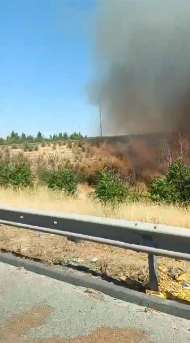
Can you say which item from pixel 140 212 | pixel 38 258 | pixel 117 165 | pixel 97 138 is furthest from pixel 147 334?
pixel 97 138

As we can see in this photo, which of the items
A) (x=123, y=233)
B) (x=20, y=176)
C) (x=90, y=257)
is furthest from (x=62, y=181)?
(x=123, y=233)

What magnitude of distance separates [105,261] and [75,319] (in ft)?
4.42

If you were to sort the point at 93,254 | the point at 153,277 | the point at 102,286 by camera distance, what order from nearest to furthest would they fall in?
the point at 153,277
the point at 102,286
the point at 93,254

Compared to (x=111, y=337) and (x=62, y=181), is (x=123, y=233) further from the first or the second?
(x=62, y=181)

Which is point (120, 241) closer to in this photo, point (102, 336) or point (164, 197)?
point (102, 336)

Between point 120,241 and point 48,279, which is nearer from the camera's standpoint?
point 120,241

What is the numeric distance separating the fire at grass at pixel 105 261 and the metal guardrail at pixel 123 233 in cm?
32

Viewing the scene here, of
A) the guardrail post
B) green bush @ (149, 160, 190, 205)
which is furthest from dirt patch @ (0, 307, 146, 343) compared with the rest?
green bush @ (149, 160, 190, 205)

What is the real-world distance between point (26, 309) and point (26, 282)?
625mm

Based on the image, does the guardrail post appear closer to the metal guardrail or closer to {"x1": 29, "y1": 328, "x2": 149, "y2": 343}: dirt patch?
the metal guardrail

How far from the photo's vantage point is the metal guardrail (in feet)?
10.5

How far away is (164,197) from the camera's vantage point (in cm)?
1230

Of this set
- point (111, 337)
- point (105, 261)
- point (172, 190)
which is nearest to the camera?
point (111, 337)

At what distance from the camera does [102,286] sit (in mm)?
3498
